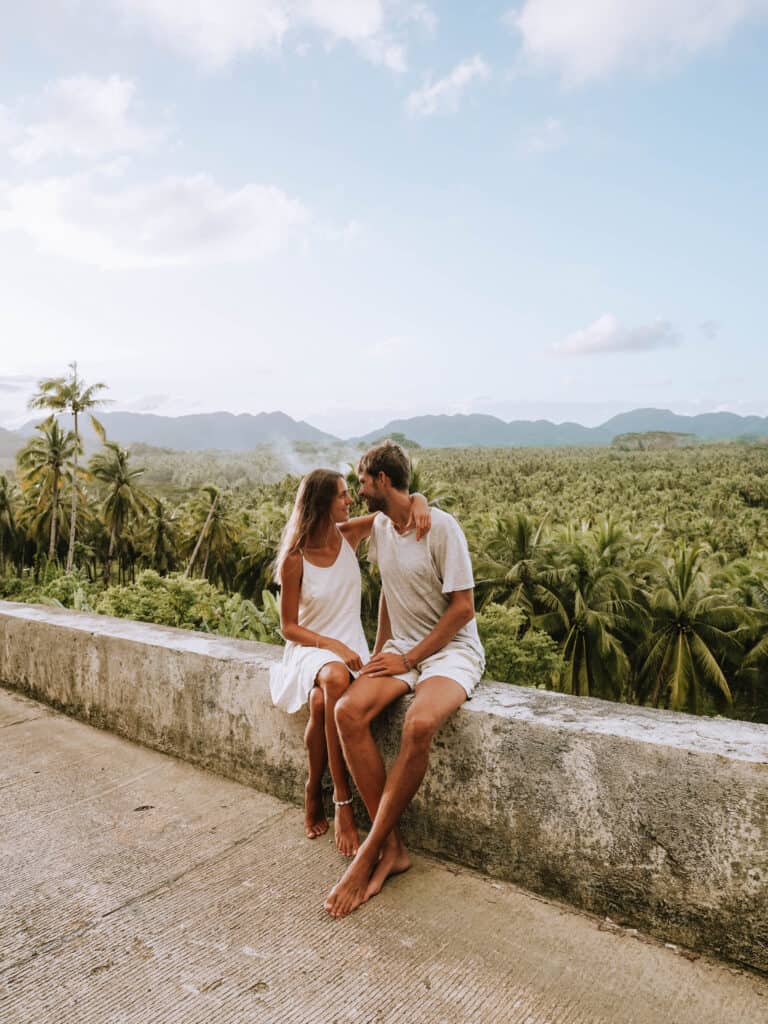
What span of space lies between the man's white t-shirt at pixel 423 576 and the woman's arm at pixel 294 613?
242 millimetres

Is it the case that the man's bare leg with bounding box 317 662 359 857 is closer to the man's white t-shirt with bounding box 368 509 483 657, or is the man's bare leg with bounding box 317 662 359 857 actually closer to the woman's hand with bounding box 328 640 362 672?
the woman's hand with bounding box 328 640 362 672

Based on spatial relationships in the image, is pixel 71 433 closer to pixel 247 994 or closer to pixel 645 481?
pixel 247 994

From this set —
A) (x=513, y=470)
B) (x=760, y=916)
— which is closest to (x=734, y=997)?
(x=760, y=916)

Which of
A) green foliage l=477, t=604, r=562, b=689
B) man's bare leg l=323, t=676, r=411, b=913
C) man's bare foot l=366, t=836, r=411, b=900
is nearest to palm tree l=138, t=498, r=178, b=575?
green foliage l=477, t=604, r=562, b=689

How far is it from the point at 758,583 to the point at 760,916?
28.5m

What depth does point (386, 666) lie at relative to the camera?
266cm

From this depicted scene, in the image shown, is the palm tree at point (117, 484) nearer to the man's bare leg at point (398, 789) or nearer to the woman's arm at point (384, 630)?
the woman's arm at point (384, 630)

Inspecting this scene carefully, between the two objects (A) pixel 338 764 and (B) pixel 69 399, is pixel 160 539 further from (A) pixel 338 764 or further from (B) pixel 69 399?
(A) pixel 338 764

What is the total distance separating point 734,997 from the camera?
185cm

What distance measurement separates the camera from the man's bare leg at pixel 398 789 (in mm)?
2316

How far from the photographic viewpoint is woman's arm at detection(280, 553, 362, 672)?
2.86 metres

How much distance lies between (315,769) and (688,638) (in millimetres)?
23413

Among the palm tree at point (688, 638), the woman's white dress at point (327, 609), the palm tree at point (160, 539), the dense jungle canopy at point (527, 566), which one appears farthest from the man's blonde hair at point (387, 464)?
the palm tree at point (160, 539)

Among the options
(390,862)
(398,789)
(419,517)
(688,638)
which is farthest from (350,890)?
(688,638)
